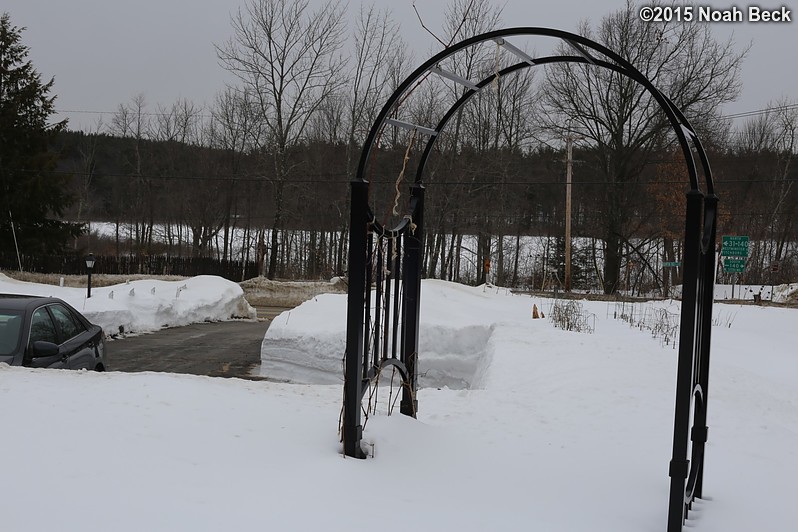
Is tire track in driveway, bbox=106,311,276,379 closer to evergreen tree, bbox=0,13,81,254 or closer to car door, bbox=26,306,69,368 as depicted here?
car door, bbox=26,306,69,368

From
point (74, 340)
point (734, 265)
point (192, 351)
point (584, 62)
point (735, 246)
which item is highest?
point (584, 62)

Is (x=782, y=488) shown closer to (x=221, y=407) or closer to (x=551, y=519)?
(x=551, y=519)

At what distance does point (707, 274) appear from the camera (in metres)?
4.54

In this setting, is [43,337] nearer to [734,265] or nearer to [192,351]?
[192,351]

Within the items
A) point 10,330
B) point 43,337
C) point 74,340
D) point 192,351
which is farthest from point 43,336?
point 192,351

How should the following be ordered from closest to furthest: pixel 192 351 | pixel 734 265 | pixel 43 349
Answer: pixel 43 349 → pixel 192 351 → pixel 734 265

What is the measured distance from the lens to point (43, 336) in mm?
7324

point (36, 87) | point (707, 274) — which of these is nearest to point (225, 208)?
point (36, 87)

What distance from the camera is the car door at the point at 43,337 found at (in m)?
6.98

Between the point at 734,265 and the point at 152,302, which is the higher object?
the point at 734,265

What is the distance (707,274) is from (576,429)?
2.35 m

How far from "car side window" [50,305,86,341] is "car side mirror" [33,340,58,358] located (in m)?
0.98

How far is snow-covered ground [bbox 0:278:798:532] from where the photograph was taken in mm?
3537

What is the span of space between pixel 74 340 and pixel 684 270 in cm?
660
